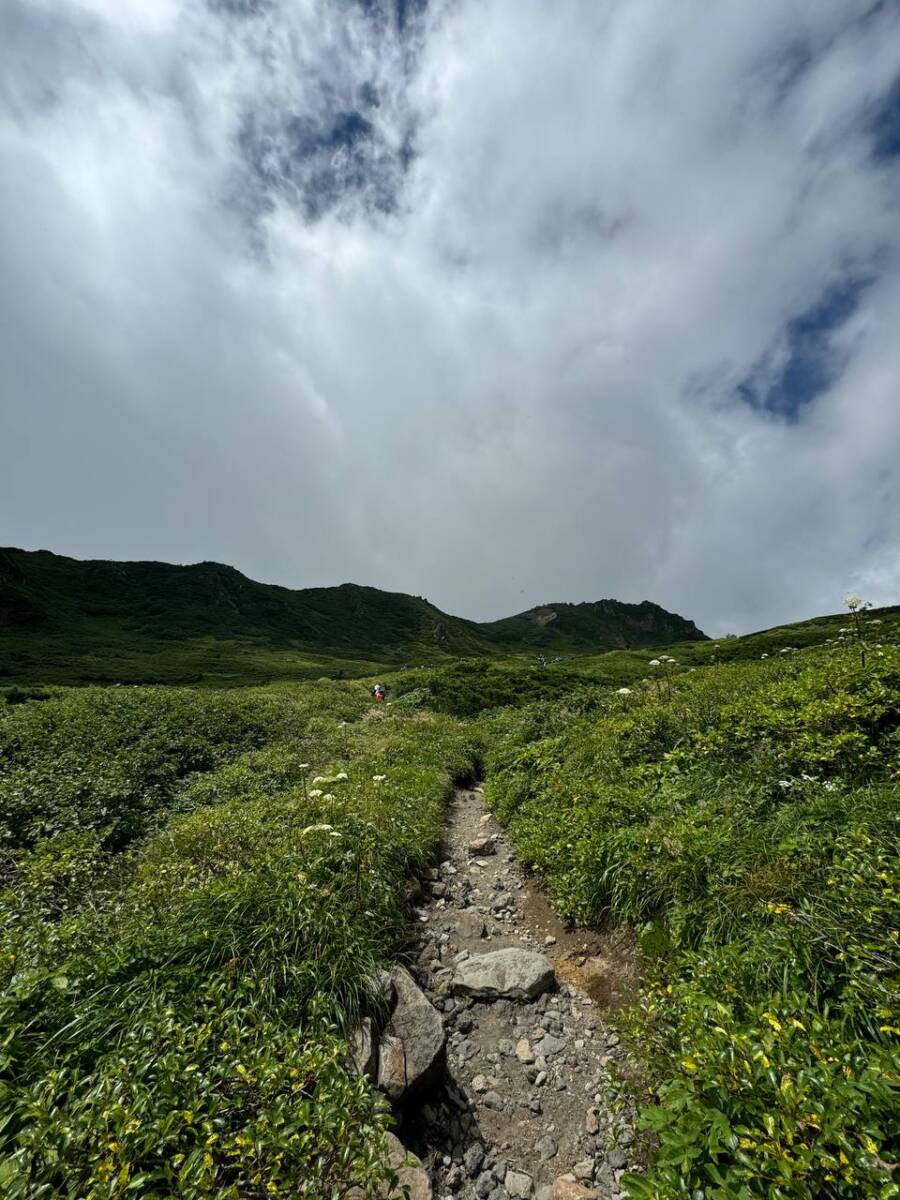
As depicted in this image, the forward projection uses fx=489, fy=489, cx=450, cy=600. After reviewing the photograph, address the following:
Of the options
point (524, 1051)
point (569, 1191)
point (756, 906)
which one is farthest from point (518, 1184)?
point (756, 906)

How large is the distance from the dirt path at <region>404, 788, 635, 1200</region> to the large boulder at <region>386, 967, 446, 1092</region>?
313mm

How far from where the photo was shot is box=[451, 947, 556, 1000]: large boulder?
665 cm

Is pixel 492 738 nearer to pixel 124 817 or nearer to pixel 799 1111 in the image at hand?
pixel 124 817

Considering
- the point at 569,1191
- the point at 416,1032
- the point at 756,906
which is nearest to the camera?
the point at 569,1191

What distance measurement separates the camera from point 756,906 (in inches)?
209

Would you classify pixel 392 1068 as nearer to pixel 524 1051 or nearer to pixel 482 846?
pixel 524 1051

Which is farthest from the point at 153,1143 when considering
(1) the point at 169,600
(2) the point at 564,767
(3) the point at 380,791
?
(1) the point at 169,600

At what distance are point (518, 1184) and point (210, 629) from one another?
120 m

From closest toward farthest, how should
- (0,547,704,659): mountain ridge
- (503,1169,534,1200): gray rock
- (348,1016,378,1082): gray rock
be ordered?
(503,1169,534,1200): gray rock < (348,1016,378,1082): gray rock < (0,547,704,659): mountain ridge

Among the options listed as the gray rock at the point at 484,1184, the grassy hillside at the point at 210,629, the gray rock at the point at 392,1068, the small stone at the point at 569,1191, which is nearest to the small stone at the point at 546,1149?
the small stone at the point at 569,1191

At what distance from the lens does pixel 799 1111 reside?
122 inches

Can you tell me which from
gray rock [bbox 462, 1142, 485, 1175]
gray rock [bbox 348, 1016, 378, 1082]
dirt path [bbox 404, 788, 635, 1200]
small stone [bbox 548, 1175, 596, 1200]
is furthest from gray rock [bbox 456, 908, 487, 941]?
small stone [bbox 548, 1175, 596, 1200]

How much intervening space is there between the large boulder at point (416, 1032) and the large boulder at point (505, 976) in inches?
39.3

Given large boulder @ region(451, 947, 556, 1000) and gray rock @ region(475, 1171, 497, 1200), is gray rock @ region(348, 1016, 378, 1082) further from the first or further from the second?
large boulder @ region(451, 947, 556, 1000)
